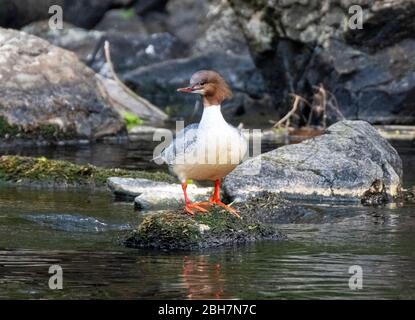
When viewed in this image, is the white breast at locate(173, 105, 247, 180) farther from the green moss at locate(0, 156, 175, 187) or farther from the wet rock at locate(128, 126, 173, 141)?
the wet rock at locate(128, 126, 173, 141)

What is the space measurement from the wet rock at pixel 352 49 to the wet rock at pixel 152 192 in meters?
9.50

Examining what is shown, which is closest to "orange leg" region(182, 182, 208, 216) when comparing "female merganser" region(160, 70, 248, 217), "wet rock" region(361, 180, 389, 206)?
"female merganser" region(160, 70, 248, 217)

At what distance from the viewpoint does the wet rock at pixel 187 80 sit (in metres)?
28.8

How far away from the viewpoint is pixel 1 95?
60.2 ft

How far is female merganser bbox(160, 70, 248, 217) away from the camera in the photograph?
28.3ft

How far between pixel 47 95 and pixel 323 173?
7737 millimetres

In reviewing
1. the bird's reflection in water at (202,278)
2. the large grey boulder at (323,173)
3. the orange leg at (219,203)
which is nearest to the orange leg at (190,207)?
the orange leg at (219,203)

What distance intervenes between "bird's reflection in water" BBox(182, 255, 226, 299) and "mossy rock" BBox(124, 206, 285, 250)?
370 millimetres

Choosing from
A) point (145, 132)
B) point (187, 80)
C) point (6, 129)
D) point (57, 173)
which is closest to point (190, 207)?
point (57, 173)

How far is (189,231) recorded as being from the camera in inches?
353

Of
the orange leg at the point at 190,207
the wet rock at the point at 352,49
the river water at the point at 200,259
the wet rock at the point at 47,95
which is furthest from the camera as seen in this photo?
the wet rock at the point at 352,49

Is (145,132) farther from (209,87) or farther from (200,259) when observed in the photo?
(200,259)

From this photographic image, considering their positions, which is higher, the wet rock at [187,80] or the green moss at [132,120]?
the wet rock at [187,80]

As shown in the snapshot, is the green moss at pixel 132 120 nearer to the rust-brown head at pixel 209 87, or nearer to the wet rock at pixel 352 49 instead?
the wet rock at pixel 352 49
